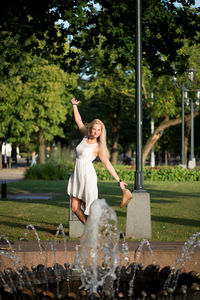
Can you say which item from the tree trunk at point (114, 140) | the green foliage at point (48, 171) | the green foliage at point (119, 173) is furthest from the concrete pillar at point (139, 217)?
the tree trunk at point (114, 140)

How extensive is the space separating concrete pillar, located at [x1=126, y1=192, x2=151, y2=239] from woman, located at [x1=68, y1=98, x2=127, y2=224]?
1191mm

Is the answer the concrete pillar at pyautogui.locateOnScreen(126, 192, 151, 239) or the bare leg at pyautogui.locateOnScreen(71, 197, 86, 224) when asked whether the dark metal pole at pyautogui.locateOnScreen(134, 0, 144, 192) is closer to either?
the concrete pillar at pyautogui.locateOnScreen(126, 192, 151, 239)

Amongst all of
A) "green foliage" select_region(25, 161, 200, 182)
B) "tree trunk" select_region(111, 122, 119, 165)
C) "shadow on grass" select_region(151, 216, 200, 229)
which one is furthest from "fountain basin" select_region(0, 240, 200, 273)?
"tree trunk" select_region(111, 122, 119, 165)

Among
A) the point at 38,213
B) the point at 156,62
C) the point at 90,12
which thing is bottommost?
the point at 38,213

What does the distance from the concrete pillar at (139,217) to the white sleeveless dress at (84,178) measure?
1.32 meters

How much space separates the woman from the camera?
28.2 feet

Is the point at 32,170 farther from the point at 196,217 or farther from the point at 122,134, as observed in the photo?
the point at 122,134

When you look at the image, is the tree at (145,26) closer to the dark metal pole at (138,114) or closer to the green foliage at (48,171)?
the dark metal pole at (138,114)

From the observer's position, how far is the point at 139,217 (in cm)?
1008

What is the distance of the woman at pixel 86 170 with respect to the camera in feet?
28.2

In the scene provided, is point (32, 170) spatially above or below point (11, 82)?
below

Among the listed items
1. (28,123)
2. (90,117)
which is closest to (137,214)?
(28,123)

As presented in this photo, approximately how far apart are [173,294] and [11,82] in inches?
1568

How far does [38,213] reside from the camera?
48.7 ft
